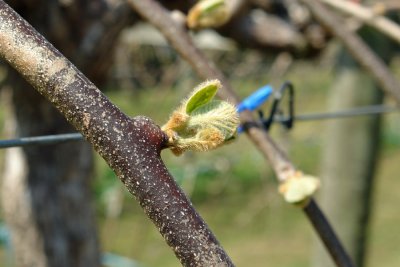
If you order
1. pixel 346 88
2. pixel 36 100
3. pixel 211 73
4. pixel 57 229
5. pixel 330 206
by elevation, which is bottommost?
pixel 211 73

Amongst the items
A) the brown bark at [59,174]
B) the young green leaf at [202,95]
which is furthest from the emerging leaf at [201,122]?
the brown bark at [59,174]

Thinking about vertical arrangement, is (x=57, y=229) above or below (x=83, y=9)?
below

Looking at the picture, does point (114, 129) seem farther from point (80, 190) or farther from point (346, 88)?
point (346, 88)

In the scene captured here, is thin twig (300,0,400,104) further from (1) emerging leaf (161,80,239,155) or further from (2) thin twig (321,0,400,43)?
(1) emerging leaf (161,80,239,155)

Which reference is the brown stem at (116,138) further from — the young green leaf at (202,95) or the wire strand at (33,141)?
the wire strand at (33,141)

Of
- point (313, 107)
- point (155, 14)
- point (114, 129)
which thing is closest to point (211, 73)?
point (155, 14)

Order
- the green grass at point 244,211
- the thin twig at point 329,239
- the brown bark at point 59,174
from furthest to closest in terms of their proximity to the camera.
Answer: the green grass at point 244,211 < the brown bark at point 59,174 < the thin twig at point 329,239
